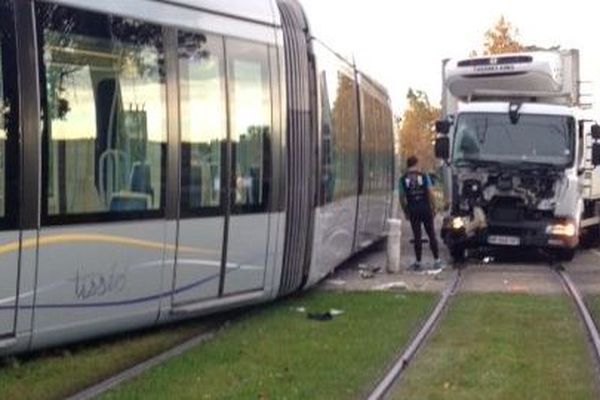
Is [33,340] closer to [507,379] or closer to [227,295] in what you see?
[227,295]

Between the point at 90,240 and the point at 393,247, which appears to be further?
the point at 393,247

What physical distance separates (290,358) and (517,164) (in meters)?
11.0

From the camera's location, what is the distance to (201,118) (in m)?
11.1

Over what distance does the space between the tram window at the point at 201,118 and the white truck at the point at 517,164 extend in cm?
985

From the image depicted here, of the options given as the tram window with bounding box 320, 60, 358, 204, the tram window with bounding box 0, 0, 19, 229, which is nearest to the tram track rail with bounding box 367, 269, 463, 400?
the tram window with bounding box 320, 60, 358, 204

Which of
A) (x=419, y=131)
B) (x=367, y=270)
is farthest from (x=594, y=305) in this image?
(x=419, y=131)

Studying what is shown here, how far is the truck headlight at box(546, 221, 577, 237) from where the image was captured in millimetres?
20344

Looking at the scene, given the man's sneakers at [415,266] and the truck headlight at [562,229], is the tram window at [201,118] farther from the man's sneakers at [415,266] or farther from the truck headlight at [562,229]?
the truck headlight at [562,229]

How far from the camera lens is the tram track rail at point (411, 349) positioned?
8.90 meters

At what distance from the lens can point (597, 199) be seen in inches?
1016

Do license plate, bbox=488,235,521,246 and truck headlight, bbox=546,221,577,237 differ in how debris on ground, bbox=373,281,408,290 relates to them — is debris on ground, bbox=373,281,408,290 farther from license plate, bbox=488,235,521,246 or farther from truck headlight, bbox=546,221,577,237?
truck headlight, bbox=546,221,577,237

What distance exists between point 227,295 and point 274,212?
1.14 metres

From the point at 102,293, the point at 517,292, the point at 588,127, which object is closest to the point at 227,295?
the point at 102,293

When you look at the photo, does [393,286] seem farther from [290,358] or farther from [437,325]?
[290,358]
